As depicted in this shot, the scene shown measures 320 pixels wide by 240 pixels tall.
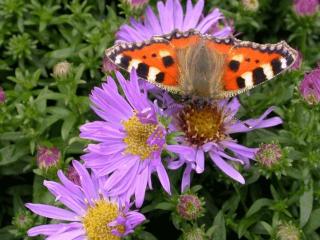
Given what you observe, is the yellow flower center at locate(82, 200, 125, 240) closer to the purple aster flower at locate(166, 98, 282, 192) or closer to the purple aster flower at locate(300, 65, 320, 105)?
the purple aster flower at locate(166, 98, 282, 192)

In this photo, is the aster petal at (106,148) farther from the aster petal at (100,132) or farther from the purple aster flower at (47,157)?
the purple aster flower at (47,157)

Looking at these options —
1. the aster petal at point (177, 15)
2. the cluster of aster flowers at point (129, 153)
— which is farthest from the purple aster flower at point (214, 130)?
the aster petal at point (177, 15)

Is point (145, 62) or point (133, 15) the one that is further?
point (133, 15)

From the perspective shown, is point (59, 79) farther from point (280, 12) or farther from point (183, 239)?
point (280, 12)

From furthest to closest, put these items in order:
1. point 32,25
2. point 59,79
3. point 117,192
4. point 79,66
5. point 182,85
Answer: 1. point 32,25
2. point 79,66
3. point 59,79
4. point 182,85
5. point 117,192

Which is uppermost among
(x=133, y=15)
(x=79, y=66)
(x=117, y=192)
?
(x=133, y=15)

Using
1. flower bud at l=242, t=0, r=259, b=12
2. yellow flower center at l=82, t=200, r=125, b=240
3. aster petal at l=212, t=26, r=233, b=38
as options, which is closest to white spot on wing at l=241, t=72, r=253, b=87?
aster petal at l=212, t=26, r=233, b=38

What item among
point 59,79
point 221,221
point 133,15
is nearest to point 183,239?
point 221,221

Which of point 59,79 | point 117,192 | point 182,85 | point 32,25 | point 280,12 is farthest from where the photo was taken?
point 280,12
